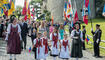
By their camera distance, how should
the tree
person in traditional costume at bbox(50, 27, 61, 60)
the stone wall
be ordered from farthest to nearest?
the tree
the stone wall
person in traditional costume at bbox(50, 27, 61, 60)

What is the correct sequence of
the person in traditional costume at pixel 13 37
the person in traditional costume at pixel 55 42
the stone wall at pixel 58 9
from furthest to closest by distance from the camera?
the stone wall at pixel 58 9
the person in traditional costume at pixel 55 42
the person in traditional costume at pixel 13 37

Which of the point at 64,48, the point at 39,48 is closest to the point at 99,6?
the point at 64,48

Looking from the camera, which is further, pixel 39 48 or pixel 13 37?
pixel 13 37

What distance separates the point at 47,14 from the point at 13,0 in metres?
33.0

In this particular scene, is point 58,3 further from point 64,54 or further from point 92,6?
point 64,54

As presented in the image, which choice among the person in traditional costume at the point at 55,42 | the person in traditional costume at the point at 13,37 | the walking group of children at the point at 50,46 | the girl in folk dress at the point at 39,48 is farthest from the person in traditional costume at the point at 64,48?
the person in traditional costume at the point at 13,37

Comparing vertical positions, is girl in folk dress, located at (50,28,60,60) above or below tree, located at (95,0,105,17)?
below

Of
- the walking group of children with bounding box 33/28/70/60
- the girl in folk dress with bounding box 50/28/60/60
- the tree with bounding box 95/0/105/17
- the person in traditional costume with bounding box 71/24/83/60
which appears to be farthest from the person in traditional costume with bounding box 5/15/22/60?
the tree with bounding box 95/0/105/17

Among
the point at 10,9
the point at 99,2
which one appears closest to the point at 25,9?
the point at 10,9

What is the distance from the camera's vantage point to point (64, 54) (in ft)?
31.2

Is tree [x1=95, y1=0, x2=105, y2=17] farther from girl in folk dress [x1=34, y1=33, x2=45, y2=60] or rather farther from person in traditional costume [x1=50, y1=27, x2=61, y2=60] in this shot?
girl in folk dress [x1=34, y1=33, x2=45, y2=60]

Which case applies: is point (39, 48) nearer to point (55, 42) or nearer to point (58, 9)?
point (55, 42)

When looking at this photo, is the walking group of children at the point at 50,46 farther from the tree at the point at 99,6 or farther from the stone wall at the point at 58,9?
the tree at the point at 99,6

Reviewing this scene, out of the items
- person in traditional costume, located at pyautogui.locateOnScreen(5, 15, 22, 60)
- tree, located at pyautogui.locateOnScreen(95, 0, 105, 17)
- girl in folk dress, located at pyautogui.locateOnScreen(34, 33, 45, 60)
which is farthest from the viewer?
tree, located at pyautogui.locateOnScreen(95, 0, 105, 17)
